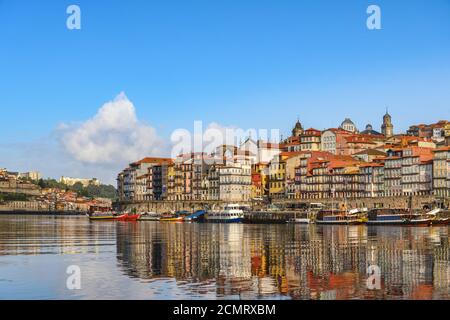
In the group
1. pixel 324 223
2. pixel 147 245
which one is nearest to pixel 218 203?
pixel 324 223

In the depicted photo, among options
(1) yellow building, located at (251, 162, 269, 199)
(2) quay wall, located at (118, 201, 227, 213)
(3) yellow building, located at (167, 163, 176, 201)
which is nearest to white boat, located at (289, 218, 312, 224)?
(2) quay wall, located at (118, 201, 227, 213)

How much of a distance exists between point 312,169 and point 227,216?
987 inches

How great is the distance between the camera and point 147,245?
175ft

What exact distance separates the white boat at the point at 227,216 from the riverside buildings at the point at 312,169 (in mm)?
18424

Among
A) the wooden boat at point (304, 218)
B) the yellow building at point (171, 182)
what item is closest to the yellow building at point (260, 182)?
the yellow building at point (171, 182)

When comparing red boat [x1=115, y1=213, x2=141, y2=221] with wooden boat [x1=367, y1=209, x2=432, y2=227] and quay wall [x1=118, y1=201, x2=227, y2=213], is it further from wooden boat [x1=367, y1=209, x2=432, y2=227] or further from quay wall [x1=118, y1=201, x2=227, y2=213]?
wooden boat [x1=367, y1=209, x2=432, y2=227]

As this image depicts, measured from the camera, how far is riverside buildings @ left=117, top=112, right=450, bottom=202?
132m

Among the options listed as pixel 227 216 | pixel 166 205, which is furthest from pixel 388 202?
pixel 166 205

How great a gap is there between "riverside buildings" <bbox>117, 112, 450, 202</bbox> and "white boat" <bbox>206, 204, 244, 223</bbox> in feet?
60.4

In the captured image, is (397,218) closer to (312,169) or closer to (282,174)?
(312,169)

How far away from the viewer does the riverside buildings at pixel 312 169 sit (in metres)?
132

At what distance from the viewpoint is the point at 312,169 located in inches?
5812

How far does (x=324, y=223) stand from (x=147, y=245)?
6338 centimetres
